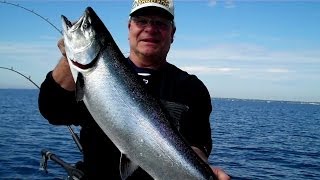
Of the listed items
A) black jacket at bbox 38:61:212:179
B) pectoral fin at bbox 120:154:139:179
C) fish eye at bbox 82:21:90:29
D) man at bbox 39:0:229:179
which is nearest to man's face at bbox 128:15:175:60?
man at bbox 39:0:229:179

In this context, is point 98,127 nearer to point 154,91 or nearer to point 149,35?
point 154,91

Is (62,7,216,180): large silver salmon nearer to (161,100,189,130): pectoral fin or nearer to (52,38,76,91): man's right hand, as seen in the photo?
(161,100,189,130): pectoral fin

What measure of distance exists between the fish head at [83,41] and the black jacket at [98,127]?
0.64 metres

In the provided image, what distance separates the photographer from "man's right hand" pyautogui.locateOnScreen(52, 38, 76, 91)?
456cm

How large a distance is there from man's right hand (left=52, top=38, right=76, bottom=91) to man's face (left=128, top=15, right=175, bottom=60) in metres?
1.25

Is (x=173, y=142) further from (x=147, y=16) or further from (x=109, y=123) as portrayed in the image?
(x=147, y=16)

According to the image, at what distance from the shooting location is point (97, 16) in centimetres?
431

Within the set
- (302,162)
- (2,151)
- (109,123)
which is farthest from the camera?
(302,162)

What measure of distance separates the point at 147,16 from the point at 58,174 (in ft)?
47.4

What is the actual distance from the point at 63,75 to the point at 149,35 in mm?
1418

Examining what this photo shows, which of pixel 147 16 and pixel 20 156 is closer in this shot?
pixel 147 16

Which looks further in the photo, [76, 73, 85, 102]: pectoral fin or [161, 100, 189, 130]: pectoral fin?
[161, 100, 189, 130]: pectoral fin

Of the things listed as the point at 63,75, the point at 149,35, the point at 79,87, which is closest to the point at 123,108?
the point at 79,87

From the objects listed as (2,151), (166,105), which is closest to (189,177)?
(166,105)
